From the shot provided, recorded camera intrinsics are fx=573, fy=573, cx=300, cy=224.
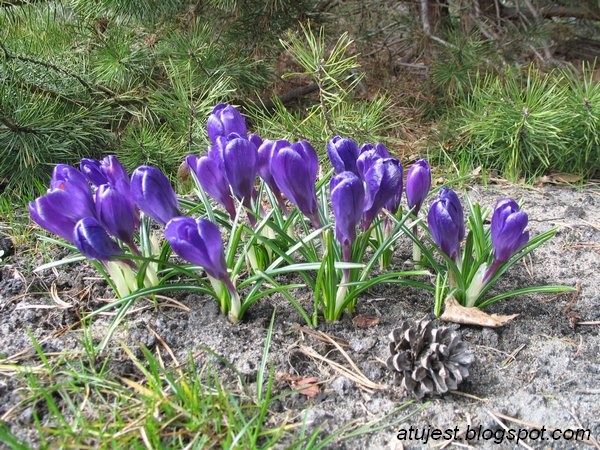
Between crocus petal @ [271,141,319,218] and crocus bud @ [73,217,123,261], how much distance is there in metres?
0.44

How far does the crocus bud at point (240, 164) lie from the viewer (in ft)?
4.79

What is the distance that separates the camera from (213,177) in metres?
1.54

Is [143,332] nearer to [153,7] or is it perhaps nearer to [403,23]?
[153,7]

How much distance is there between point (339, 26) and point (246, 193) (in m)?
2.52

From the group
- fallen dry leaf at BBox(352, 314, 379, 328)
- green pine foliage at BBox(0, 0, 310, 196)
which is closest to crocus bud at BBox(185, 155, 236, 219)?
fallen dry leaf at BBox(352, 314, 379, 328)

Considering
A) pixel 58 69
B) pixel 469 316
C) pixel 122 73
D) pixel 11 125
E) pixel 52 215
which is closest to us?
pixel 52 215

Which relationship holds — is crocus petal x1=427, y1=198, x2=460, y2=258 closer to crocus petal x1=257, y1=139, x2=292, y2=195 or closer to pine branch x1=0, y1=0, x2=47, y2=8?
crocus petal x1=257, y1=139, x2=292, y2=195

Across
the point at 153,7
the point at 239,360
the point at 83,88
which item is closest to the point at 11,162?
the point at 83,88

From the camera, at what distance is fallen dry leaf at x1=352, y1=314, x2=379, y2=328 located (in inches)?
60.8

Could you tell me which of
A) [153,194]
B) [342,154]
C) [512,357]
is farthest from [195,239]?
[512,357]

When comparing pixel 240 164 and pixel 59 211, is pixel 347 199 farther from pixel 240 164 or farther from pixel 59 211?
pixel 59 211

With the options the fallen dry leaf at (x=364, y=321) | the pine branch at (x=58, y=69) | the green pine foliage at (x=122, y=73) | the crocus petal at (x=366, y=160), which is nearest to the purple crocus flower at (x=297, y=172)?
the crocus petal at (x=366, y=160)

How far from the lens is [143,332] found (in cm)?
151

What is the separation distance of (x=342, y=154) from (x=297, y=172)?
0.58 feet
